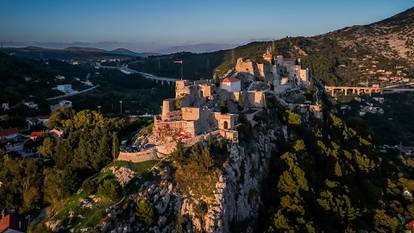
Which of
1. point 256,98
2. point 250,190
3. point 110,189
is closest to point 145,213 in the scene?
point 110,189

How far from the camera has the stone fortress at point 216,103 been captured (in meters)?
39.8

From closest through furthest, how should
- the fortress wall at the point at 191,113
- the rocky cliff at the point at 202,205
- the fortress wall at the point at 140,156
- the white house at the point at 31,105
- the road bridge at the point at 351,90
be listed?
1. the rocky cliff at the point at 202,205
2. the fortress wall at the point at 140,156
3. the fortress wall at the point at 191,113
4. the white house at the point at 31,105
5. the road bridge at the point at 351,90

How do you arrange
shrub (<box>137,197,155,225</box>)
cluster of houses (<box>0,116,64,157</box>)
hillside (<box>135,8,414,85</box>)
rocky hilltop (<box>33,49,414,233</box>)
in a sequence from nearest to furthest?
shrub (<box>137,197,155,225</box>) < rocky hilltop (<box>33,49,414,233</box>) < cluster of houses (<box>0,116,64,157</box>) < hillside (<box>135,8,414,85</box>)

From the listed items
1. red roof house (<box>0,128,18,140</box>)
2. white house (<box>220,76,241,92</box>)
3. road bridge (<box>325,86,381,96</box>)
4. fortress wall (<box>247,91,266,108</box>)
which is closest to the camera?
fortress wall (<box>247,91,266,108</box>)

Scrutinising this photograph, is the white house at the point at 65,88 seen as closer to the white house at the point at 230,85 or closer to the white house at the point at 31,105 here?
the white house at the point at 31,105

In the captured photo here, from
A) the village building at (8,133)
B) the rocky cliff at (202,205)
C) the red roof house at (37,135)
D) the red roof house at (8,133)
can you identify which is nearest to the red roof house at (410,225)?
the rocky cliff at (202,205)

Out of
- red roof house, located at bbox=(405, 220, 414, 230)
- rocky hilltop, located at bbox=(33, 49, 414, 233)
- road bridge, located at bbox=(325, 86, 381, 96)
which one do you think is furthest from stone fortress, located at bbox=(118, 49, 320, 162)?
road bridge, located at bbox=(325, 86, 381, 96)

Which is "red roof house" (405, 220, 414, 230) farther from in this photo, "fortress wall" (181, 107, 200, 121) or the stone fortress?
"fortress wall" (181, 107, 200, 121)

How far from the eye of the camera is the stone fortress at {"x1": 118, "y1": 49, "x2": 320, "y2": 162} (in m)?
39.8

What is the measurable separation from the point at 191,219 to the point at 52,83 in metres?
85.0

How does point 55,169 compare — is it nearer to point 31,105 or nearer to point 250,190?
point 250,190

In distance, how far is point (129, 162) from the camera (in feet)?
124

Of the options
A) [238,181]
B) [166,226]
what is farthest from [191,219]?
[238,181]

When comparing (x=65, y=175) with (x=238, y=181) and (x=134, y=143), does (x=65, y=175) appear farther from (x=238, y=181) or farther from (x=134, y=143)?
(x=238, y=181)
